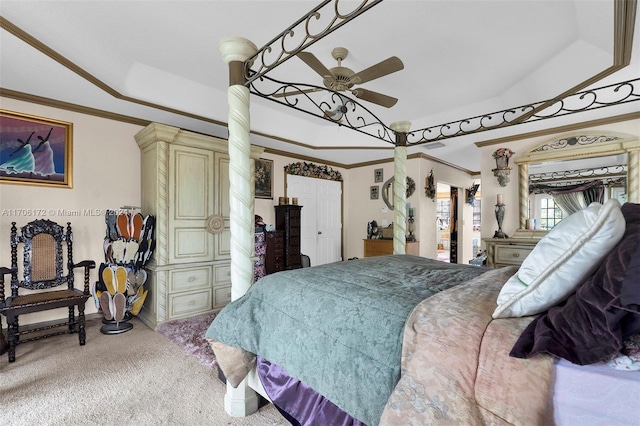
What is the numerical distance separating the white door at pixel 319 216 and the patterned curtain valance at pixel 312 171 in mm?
83

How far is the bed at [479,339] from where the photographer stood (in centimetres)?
76

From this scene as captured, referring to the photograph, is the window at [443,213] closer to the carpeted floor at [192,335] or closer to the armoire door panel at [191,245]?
the armoire door panel at [191,245]

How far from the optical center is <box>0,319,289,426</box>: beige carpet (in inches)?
69.8

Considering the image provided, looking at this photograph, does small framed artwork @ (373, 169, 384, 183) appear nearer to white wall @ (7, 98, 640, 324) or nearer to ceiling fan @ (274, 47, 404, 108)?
white wall @ (7, 98, 640, 324)

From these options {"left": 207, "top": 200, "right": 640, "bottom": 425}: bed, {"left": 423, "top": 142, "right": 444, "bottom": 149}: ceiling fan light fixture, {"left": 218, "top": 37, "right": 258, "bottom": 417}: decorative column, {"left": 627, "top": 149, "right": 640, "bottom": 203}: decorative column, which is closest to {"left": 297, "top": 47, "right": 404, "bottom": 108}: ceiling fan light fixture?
{"left": 218, "top": 37, "right": 258, "bottom": 417}: decorative column

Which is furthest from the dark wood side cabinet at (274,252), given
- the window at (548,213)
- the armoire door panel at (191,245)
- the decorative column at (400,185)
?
the window at (548,213)

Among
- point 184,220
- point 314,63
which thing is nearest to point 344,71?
point 314,63

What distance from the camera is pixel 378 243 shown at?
19.0ft

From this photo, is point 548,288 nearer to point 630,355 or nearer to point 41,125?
point 630,355

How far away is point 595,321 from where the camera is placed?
76cm

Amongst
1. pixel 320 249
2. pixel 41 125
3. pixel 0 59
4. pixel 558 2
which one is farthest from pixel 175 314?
pixel 558 2

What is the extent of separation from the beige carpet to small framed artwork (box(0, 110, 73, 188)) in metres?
1.64

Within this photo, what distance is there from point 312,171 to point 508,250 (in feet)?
11.7

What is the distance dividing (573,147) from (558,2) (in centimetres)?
238
